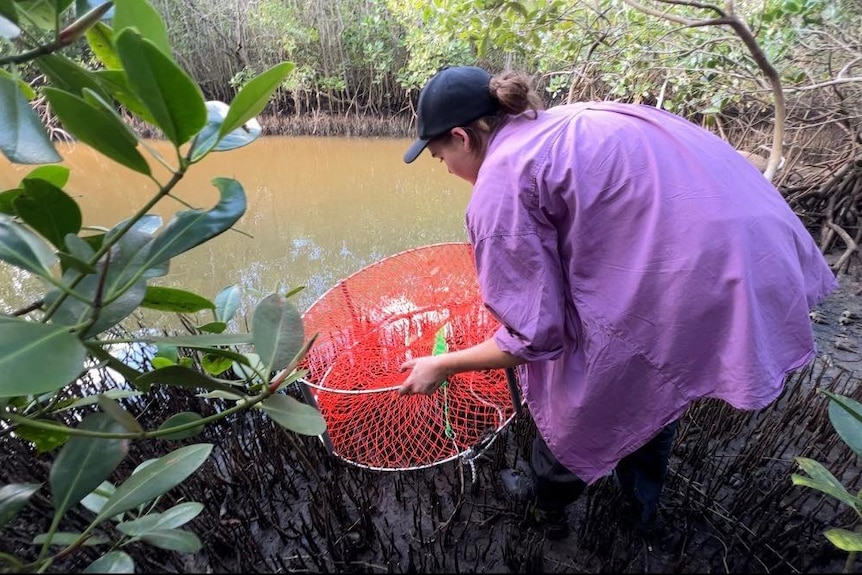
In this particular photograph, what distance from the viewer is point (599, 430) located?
1.12 m

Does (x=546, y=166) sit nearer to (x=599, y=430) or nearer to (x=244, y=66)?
(x=599, y=430)

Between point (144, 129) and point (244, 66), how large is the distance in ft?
7.33

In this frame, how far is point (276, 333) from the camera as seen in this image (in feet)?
2.07

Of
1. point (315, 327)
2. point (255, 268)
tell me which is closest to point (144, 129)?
point (255, 268)

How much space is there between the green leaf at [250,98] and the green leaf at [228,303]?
0.60m

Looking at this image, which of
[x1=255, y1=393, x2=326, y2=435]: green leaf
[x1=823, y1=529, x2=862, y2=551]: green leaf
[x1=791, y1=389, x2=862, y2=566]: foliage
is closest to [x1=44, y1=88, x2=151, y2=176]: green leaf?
[x1=255, y1=393, x2=326, y2=435]: green leaf

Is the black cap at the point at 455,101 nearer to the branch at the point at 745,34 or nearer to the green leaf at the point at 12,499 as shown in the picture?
the green leaf at the point at 12,499

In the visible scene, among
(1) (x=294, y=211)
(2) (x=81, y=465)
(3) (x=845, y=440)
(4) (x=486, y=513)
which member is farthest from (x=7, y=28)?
(1) (x=294, y=211)

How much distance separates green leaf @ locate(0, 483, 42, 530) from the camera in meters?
0.59

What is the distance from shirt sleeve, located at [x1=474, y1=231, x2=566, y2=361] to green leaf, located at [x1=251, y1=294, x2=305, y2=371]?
490 millimetres

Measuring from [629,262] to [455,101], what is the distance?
509 millimetres

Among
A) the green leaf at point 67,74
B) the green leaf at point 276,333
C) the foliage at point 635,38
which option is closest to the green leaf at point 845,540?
the green leaf at point 276,333

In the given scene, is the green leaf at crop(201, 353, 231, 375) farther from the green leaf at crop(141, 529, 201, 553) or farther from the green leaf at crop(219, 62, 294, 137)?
the green leaf at crop(219, 62, 294, 137)

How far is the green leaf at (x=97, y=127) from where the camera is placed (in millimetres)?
458
